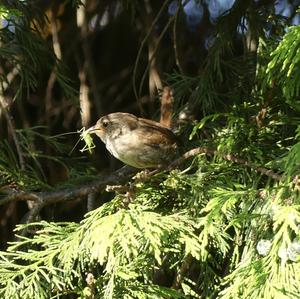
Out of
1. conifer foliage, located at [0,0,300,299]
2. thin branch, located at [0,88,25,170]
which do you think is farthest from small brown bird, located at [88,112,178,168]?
thin branch, located at [0,88,25,170]

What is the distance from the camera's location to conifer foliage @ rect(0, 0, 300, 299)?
183 centimetres

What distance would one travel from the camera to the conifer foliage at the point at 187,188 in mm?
1830

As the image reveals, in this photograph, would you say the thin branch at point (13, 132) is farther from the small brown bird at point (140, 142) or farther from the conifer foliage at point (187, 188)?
the small brown bird at point (140, 142)

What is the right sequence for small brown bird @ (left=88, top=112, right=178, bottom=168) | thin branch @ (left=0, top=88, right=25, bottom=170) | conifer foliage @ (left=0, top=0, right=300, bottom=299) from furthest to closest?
thin branch @ (left=0, top=88, right=25, bottom=170) → small brown bird @ (left=88, top=112, right=178, bottom=168) → conifer foliage @ (left=0, top=0, right=300, bottom=299)

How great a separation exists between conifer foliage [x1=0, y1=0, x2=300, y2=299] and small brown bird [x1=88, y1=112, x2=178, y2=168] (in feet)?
0.32

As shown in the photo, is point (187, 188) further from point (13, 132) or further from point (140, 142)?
point (13, 132)

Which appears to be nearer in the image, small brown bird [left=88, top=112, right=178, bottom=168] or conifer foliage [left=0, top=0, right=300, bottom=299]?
conifer foliage [left=0, top=0, right=300, bottom=299]

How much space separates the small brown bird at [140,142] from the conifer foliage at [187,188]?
10 centimetres

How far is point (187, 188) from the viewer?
2293 millimetres

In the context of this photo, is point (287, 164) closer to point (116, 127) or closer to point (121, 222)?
point (121, 222)

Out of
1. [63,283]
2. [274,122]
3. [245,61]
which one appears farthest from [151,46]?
[63,283]

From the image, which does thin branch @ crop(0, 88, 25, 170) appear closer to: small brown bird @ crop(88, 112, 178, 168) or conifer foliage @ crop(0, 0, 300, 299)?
conifer foliage @ crop(0, 0, 300, 299)

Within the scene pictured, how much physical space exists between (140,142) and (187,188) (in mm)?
438

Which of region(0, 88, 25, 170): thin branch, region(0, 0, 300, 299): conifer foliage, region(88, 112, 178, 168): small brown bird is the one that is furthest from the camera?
region(0, 88, 25, 170): thin branch
